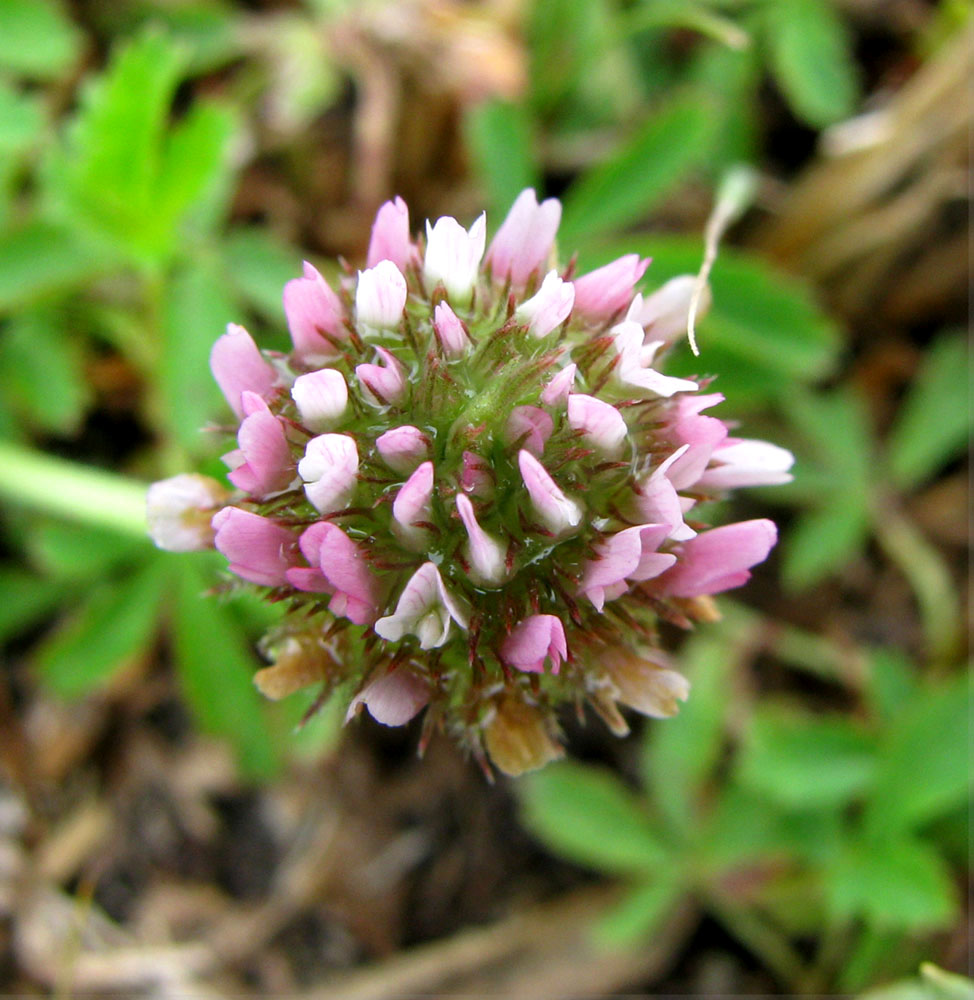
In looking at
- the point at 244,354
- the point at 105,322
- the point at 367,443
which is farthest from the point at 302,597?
the point at 105,322

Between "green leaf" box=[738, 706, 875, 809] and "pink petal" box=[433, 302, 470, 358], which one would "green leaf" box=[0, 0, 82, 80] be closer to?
"pink petal" box=[433, 302, 470, 358]

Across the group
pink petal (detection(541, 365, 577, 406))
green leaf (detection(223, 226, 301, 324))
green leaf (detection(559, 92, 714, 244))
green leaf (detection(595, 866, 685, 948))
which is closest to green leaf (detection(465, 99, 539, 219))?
green leaf (detection(559, 92, 714, 244))

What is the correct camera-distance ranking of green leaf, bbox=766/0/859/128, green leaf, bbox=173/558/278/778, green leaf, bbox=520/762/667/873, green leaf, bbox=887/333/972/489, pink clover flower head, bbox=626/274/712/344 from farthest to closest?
1. green leaf, bbox=887/333/972/489
2. green leaf, bbox=766/0/859/128
3. green leaf, bbox=520/762/667/873
4. green leaf, bbox=173/558/278/778
5. pink clover flower head, bbox=626/274/712/344

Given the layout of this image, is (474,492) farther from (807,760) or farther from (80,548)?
(807,760)

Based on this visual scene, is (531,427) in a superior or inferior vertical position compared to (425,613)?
superior

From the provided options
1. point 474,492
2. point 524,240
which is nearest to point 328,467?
point 474,492

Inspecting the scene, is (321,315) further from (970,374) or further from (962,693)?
(970,374)
